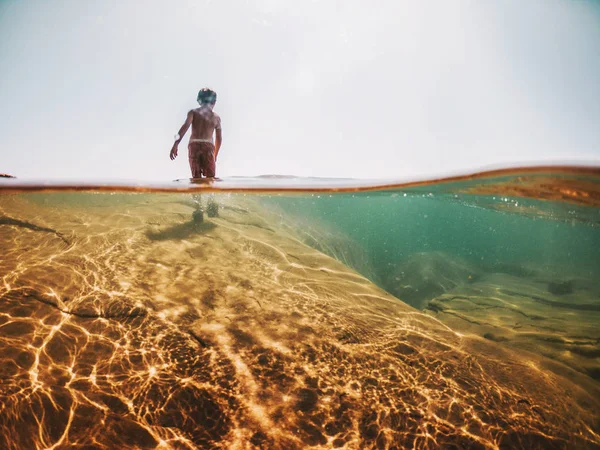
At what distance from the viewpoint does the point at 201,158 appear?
22.5 ft

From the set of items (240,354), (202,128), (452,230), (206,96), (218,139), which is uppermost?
(206,96)

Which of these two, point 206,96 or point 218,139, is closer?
point 206,96

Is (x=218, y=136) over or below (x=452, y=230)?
over

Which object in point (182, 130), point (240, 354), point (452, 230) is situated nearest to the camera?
point (240, 354)

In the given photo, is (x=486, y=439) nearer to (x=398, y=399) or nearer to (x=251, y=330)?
(x=398, y=399)

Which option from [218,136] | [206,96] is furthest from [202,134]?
[206,96]

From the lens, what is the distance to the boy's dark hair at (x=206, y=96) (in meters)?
6.89

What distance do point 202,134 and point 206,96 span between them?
1.11 meters

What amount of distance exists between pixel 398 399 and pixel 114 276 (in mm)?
4886

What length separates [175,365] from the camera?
3.02 metres

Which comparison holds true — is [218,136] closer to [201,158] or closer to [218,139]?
[218,139]

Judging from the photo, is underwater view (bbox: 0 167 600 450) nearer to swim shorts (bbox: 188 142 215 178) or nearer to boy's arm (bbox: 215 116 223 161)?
swim shorts (bbox: 188 142 215 178)

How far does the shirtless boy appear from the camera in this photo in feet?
22.1

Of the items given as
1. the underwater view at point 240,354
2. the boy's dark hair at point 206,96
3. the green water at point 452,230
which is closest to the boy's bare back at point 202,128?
the boy's dark hair at point 206,96
